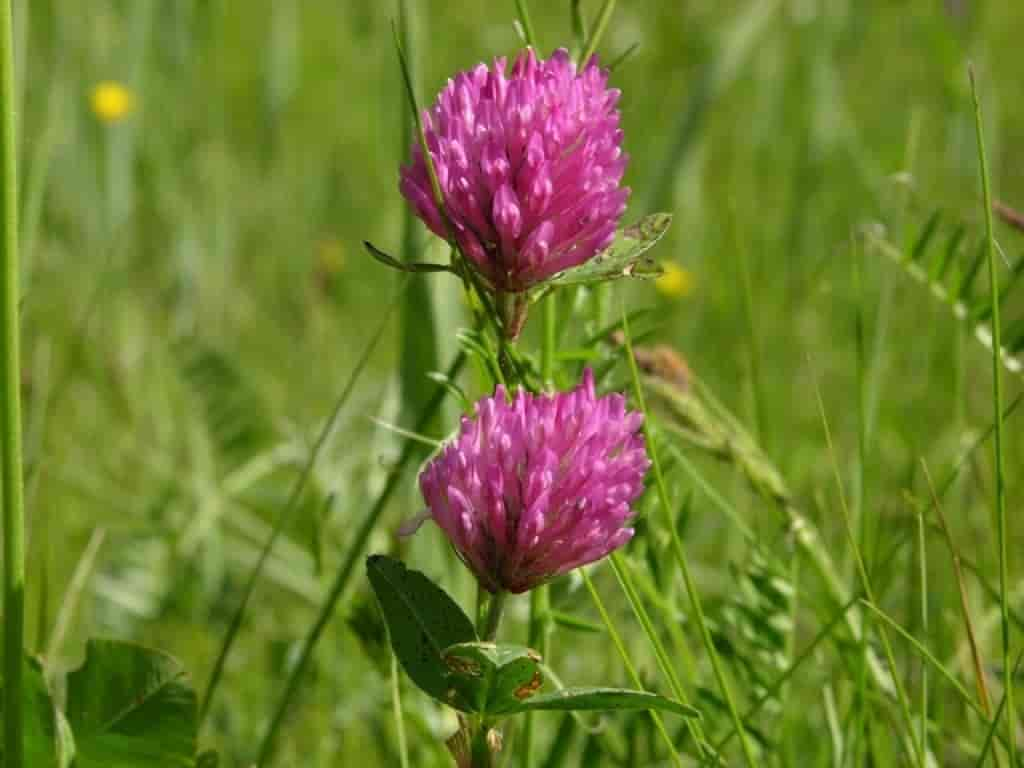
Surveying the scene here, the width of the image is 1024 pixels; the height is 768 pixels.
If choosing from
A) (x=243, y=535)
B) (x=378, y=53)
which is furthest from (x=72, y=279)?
(x=378, y=53)

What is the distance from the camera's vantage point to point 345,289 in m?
2.52

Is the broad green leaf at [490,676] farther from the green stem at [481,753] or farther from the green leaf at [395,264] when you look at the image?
the green leaf at [395,264]

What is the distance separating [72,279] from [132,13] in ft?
1.41

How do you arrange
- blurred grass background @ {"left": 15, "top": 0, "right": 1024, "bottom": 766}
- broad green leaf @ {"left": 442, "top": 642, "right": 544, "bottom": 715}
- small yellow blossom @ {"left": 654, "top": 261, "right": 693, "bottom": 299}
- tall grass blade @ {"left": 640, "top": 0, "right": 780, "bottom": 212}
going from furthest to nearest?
small yellow blossom @ {"left": 654, "top": 261, "right": 693, "bottom": 299} → tall grass blade @ {"left": 640, "top": 0, "right": 780, "bottom": 212} → blurred grass background @ {"left": 15, "top": 0, "right": 1024, "bottom": 766} → broad green leaf @ {"left": 442, "top": 642, "right": 544, "bottom": 715}

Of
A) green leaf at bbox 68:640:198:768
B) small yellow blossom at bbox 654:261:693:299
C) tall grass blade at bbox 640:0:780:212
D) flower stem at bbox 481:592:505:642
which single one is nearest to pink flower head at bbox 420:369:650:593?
flower stem at bbox 481:592:505:642

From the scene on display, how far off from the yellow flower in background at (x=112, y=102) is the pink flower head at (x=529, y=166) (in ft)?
6.31

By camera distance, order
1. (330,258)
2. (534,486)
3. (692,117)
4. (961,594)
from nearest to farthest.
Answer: (534,486) → (961,594) → (692,117) → (330,258)

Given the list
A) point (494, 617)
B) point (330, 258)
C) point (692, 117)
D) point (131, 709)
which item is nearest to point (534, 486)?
point (494, 617)

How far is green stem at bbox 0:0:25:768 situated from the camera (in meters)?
0.64

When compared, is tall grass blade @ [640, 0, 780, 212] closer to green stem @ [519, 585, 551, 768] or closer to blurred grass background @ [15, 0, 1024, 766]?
blurred grass background @ [15, 0, 1024, 766]

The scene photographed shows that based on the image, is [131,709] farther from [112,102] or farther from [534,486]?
[112,102]

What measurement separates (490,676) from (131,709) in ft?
1.01

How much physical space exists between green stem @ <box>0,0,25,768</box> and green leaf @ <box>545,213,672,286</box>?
0.75 ft

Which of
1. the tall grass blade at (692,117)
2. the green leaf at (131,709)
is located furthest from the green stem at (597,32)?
the tall grass blade at (692,117)
